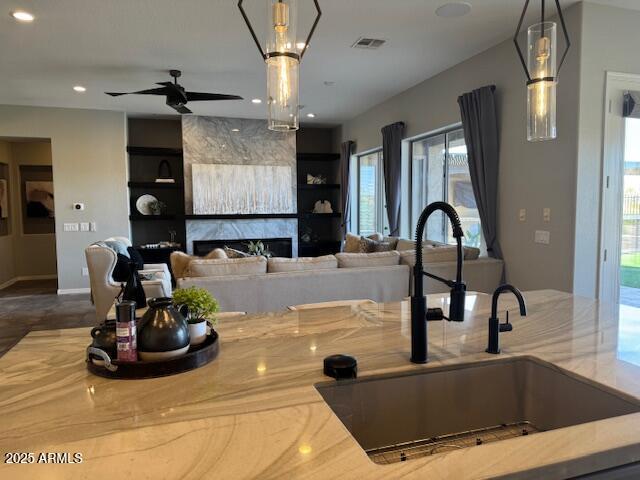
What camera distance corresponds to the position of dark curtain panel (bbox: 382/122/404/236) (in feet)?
20.4

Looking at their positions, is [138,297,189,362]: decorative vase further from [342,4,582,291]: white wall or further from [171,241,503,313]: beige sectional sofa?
[342,4,582,291]: white wall

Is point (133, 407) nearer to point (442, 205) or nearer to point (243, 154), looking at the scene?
point (442, 205)

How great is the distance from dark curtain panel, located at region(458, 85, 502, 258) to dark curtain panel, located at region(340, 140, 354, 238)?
3.61m

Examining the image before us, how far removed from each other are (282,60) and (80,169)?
646 cm

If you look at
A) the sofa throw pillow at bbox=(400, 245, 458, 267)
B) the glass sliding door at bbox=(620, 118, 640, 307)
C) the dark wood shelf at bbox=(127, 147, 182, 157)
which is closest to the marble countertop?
the sofa throw pillow at bbox=(400, 245, 458, 267)

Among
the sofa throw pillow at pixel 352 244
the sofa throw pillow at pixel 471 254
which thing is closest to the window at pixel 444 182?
the sofa throw pillow at pixel 471 254

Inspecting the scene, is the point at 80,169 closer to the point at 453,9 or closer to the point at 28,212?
the point at 28,212

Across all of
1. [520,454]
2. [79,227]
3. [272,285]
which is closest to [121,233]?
[79,227]

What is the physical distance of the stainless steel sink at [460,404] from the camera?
1.26m

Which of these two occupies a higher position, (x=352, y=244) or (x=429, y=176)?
(x=429, y=176)

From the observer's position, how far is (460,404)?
139cm

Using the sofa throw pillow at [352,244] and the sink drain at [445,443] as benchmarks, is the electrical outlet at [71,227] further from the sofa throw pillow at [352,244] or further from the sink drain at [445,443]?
the sink drain at [445,443]

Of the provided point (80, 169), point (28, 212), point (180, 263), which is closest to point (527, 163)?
point (180, 263)

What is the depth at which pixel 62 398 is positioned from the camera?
1121mm
